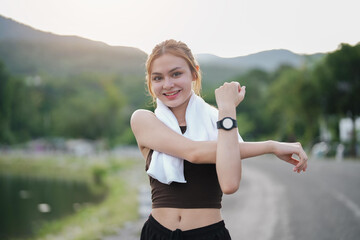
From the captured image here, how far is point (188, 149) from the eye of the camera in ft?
7.08

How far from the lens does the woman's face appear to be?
227 cm

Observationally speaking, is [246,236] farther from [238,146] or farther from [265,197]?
[238,146]

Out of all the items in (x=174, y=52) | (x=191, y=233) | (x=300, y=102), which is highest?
(x=300, y=102)

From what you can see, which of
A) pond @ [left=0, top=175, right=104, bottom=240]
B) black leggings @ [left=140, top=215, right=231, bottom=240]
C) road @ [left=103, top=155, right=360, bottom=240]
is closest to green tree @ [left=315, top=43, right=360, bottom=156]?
road @ [left=103, top=155, right=360, bottom=240]

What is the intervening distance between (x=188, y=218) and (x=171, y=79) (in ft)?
2.36

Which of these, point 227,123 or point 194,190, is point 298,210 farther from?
point 227,123

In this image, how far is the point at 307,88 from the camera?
38406 millimetres

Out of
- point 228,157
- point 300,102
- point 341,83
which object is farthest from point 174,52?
point 300,102

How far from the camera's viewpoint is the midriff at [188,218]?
2.20 m

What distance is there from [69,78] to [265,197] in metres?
114

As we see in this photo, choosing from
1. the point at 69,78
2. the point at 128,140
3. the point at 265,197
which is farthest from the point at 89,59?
the point at 265,197

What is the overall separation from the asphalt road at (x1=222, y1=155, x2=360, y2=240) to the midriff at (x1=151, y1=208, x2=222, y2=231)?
577cm

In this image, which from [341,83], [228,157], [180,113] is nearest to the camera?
[228,157]

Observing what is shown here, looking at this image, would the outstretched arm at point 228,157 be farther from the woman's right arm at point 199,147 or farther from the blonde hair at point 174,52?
the blonde hair at point 174,52
